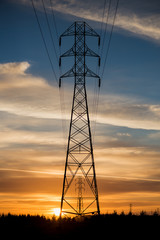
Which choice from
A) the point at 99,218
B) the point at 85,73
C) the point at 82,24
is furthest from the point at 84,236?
the point at 82,24

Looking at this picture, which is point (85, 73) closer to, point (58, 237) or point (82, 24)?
point (82, 24)

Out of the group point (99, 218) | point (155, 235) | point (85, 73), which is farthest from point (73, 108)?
point (155, 235)

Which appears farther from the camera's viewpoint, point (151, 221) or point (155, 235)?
point (151, 221)

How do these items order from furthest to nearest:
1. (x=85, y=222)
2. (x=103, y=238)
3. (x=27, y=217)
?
(x=27, y=217)
(x=85, y=222)
(x=103, y=238)

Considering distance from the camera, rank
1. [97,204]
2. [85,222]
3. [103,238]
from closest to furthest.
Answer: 1. [103,238]
2. [97,204]
3. [85,222]

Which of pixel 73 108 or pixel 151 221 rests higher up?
pixel 73 108

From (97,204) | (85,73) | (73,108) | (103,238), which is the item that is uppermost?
(85,73)

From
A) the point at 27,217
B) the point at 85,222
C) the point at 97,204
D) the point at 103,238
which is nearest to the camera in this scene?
the point at 103,238

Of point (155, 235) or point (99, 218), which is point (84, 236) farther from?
point (155, 235)

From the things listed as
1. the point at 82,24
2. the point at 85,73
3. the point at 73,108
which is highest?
the point at 82,24
